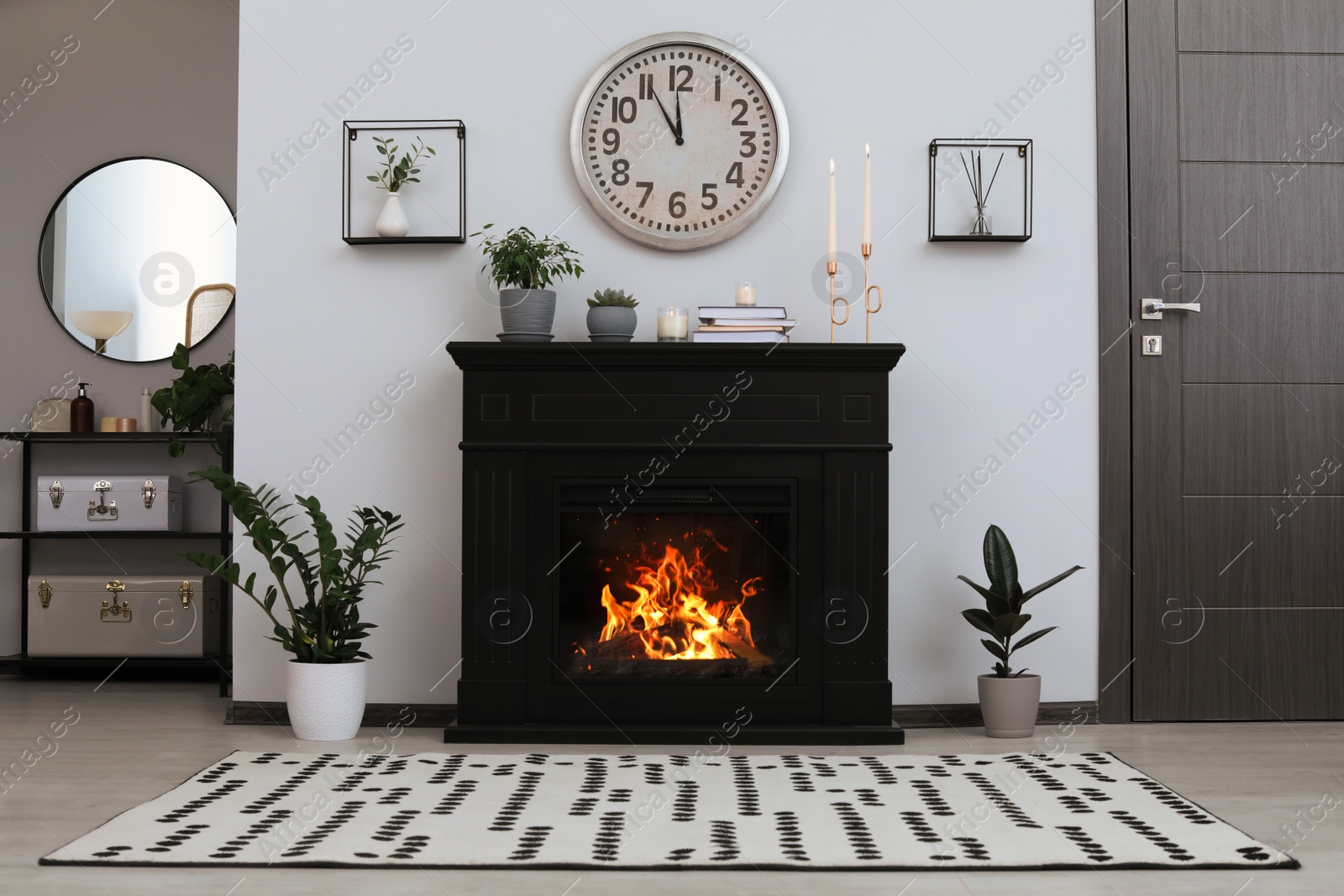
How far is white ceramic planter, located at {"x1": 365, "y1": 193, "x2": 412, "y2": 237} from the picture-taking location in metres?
3.20

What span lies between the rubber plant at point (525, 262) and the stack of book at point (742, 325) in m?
0.39

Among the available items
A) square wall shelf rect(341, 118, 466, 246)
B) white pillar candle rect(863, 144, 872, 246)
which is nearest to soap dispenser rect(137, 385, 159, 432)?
square wall shelf rect(341, 118, 466, 246)

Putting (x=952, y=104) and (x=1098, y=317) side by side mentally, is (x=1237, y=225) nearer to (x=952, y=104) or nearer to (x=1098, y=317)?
(x=1098, y=317)

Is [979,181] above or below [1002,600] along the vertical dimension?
above

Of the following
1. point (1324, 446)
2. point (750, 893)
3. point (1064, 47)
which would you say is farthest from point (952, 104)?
point (750, 893)

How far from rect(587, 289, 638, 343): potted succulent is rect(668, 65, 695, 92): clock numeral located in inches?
27.3

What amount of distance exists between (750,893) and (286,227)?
2.41 meters

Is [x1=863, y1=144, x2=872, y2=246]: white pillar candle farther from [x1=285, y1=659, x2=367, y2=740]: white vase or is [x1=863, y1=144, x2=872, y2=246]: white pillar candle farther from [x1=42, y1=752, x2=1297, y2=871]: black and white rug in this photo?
[x1=285, y1=659, x2=367, y2=740]: white vase

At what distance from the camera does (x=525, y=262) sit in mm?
3039

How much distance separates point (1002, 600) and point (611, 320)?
1.32 metres

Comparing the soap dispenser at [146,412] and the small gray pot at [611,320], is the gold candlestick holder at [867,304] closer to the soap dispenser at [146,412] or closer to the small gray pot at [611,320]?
the small gray pot at [611,320]

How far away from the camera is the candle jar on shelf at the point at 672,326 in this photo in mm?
3072

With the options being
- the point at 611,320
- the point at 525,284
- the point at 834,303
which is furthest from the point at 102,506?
the point at 834,303

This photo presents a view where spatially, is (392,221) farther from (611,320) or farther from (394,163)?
(611,320)
